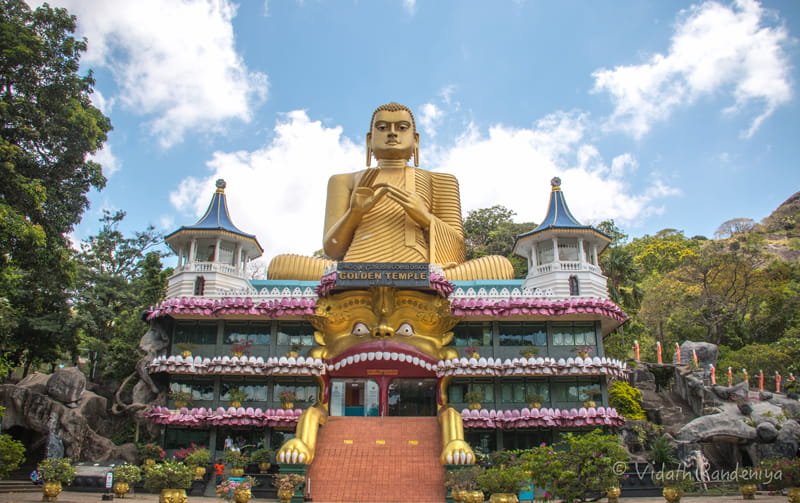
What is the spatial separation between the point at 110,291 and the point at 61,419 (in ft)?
29.4

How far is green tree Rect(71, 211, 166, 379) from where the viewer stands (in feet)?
92.4

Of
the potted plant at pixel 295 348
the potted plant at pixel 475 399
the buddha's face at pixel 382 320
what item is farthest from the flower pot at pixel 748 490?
the potted plant at pixel 295 348

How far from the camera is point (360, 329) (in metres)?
23.2

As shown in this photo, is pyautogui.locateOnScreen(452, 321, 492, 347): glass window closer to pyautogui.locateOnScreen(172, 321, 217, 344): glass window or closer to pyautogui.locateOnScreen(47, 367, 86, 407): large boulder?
pyautogui.locateOnScreen(172, 321, 217, 344): glass window

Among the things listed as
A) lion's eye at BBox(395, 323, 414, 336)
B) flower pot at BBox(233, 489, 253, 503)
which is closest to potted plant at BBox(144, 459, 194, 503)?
flower pot at BBox(233, 489, 253, 503)

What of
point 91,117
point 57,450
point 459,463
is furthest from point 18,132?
point 459,463

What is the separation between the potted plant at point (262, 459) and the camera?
67.6ft

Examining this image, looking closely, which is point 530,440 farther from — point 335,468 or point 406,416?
point 335,468

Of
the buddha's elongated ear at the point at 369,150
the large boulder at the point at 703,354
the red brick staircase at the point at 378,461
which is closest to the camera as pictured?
the red brick staircase at the point at 378,461

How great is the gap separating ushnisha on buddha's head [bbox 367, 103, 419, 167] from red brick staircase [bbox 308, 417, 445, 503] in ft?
39.3

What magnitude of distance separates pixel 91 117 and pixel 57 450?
12.0 m

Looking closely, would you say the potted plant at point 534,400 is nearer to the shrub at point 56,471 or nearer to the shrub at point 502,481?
the shrub at point 502,481

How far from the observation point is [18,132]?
16766mm

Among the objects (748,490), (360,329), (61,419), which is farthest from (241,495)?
(748,490)
